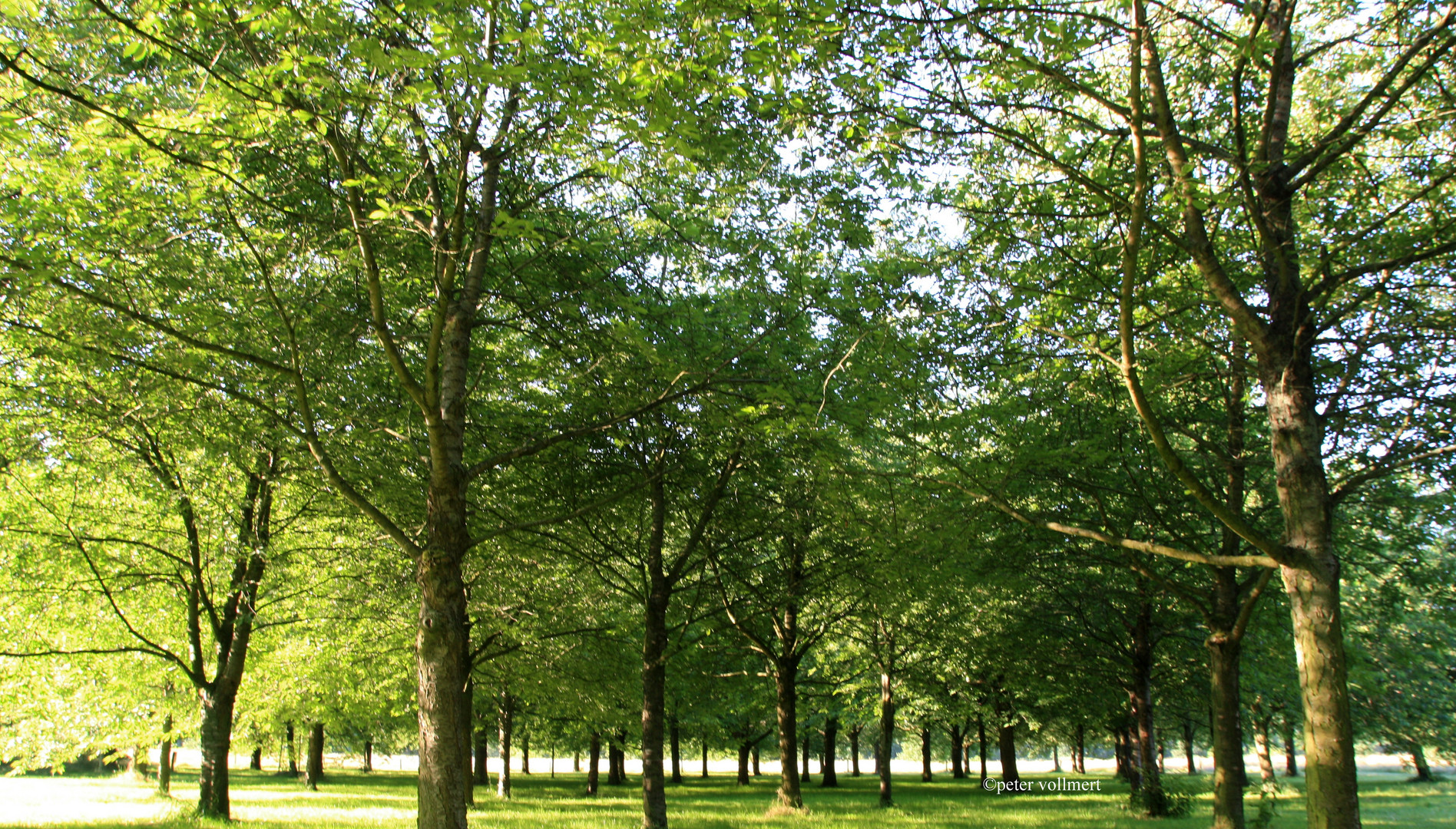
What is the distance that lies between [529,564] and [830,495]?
484 centimetres

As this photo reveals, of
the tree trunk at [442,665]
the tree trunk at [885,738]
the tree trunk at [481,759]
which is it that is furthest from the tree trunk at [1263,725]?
the tree trunk at [481,759]

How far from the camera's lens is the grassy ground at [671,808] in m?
16.4

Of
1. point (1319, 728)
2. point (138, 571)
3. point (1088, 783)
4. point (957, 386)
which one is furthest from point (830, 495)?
point (1088, 783)

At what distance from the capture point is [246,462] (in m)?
11.7

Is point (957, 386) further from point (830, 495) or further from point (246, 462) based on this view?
point (246, 462)

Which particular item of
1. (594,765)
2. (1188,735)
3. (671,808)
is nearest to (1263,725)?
(1188,735)

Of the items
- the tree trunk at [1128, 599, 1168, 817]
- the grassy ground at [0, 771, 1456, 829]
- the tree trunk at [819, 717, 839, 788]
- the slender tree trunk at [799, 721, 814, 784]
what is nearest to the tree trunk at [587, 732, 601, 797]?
the grassy ground at [0, 771, 1456, 829]

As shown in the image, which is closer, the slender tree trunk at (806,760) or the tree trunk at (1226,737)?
the tree trunk at (1226,737)

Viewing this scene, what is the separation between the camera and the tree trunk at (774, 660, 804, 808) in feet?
61.0

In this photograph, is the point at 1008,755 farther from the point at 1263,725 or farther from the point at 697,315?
the point at 697,315

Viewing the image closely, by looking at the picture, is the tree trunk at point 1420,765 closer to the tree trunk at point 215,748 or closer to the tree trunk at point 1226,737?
the tree trunk at point 1226,737

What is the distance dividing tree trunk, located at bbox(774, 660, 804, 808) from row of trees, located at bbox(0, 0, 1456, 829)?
2.85 meters

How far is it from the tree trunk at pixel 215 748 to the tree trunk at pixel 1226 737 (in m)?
16.6

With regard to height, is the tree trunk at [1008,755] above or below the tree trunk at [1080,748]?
above
